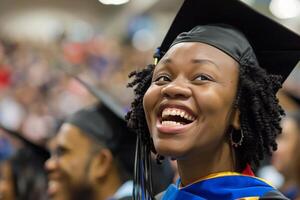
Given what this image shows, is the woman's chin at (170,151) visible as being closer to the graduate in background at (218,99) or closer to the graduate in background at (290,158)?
the graduate in background at (218,99)

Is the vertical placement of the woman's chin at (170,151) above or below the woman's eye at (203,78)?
below

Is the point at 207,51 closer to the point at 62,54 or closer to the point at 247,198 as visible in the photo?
the point at 247,198

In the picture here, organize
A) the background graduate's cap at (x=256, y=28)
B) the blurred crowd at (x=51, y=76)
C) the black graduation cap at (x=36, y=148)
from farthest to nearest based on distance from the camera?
the blurred crowd at (x=51, y=76), the black graduation cap at (x=36, y=148), the background graduate's cap at (x=256, y=28)

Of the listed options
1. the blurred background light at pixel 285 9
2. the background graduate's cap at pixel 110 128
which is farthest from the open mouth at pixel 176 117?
the blurred background light at pixel 285 9

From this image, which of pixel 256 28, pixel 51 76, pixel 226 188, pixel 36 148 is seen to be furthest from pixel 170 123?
pixel 51 76

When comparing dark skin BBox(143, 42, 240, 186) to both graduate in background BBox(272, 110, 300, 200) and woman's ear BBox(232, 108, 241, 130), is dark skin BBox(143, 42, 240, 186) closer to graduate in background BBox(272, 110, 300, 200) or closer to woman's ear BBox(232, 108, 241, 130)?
woman's ear BBox(232, 108, 241, 130)

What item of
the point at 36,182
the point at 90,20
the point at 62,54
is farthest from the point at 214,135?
the point at 90,20

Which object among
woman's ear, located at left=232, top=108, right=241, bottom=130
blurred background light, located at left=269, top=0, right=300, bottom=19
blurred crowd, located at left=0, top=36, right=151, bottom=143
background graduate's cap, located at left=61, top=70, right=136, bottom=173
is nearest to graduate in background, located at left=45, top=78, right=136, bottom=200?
background graduate's cap, located at left=61, top=70, right=136, bottom=173

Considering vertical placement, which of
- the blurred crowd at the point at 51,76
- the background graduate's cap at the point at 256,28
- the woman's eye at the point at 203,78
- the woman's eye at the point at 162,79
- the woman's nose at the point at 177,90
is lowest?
the blurred crowd at the point at 51,76

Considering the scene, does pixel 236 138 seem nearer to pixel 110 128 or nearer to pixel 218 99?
pixel 218 99

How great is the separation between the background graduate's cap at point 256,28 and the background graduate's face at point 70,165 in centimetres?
135

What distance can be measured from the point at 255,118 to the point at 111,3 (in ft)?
46.1

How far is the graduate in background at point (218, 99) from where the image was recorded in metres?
2.25

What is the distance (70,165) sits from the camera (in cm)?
370
